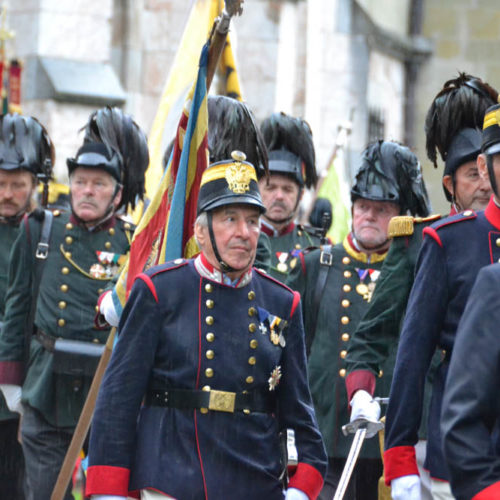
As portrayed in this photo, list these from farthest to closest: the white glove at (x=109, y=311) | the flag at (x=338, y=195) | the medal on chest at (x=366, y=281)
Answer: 1. the flag at (x=338, y=195)
2. the medal on chest at (x=366, y=281)
3. the white glove at (x=109, y=311)

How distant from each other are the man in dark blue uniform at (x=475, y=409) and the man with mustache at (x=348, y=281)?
11.2 feet

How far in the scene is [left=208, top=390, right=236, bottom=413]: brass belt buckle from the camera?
17.2 ft

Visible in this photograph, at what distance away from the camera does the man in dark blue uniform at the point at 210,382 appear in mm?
5184

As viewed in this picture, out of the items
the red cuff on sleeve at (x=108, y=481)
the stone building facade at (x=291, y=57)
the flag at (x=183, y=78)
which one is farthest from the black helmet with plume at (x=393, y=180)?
the red cuff on sleeve at (x=108, y=481)

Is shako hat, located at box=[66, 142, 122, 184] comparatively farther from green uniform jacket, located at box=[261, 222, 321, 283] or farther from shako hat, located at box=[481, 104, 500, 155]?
shako hat, located at box=[481, 104, 500, 155]

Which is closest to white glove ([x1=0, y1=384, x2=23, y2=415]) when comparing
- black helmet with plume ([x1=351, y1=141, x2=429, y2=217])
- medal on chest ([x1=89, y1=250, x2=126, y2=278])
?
medal on chest ([x1=89, y1=250, x2=126, y2=278])

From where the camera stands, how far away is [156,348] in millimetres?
5293

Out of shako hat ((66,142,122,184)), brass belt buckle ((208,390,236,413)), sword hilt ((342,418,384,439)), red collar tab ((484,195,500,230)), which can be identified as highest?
shako hat ((66,142,122,184))

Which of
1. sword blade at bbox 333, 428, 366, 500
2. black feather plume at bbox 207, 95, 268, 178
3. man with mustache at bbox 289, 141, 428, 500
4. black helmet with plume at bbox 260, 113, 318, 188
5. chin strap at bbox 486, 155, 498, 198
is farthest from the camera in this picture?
black helmet with plume at bbox 260, 113, 318, 188

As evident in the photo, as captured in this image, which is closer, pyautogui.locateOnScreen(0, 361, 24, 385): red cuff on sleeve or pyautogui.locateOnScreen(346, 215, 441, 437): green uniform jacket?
pyautogui.locateOnScreen(346, 215, 441, 437): green uniform jacket

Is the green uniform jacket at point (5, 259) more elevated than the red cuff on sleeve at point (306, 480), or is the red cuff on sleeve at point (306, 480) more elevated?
the green uniform jacket at point (5, 259)

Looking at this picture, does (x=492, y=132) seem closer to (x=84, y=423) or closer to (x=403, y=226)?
(x=403, y=226)

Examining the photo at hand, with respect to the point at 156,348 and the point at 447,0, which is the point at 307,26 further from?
the point at 156,348

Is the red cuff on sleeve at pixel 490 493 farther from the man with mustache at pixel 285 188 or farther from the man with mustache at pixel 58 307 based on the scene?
the man with mustache at pixel 285 188
